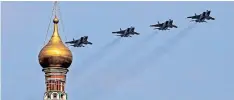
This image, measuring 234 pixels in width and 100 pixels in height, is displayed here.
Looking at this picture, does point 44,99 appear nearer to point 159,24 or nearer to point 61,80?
point 61,80

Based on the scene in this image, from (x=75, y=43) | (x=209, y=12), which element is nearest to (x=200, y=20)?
(x=209, y=12)

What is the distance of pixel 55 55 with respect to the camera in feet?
396

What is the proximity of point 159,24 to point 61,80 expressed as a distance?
15195 millimetres

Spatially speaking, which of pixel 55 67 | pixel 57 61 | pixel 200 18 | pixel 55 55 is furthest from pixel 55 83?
pixel 200 18

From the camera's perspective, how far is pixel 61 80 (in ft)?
394

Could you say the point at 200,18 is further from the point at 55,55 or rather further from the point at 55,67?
the point at 55,67

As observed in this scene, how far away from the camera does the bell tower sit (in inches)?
4717

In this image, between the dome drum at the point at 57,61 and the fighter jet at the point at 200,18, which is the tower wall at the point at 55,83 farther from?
the fighter jet at the point at 200,18

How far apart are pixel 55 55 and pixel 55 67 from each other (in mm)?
1209

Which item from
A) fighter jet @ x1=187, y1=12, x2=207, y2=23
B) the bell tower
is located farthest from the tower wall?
fighter jet @ x1=187, y1=12, x2=207, y2=23

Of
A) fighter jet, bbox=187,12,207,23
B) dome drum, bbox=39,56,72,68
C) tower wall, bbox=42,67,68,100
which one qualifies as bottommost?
tower wall, bbox=42,67,68,100

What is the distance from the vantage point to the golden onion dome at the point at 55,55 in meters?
120

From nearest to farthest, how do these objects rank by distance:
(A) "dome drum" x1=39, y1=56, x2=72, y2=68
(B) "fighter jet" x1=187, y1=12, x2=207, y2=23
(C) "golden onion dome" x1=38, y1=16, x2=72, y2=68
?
(A) "dome drum" x1=39, y1=56, x2=72, y2=68, (C) "golden onion dome" x1=38, y1=16, x2=72, y2=68, (B) "fighter jet" x1=187, y1=12, x2=207, y2=23

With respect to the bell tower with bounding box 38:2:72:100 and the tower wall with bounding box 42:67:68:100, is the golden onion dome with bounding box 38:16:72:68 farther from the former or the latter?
the tower wall with bounding box 42:67:68:100
